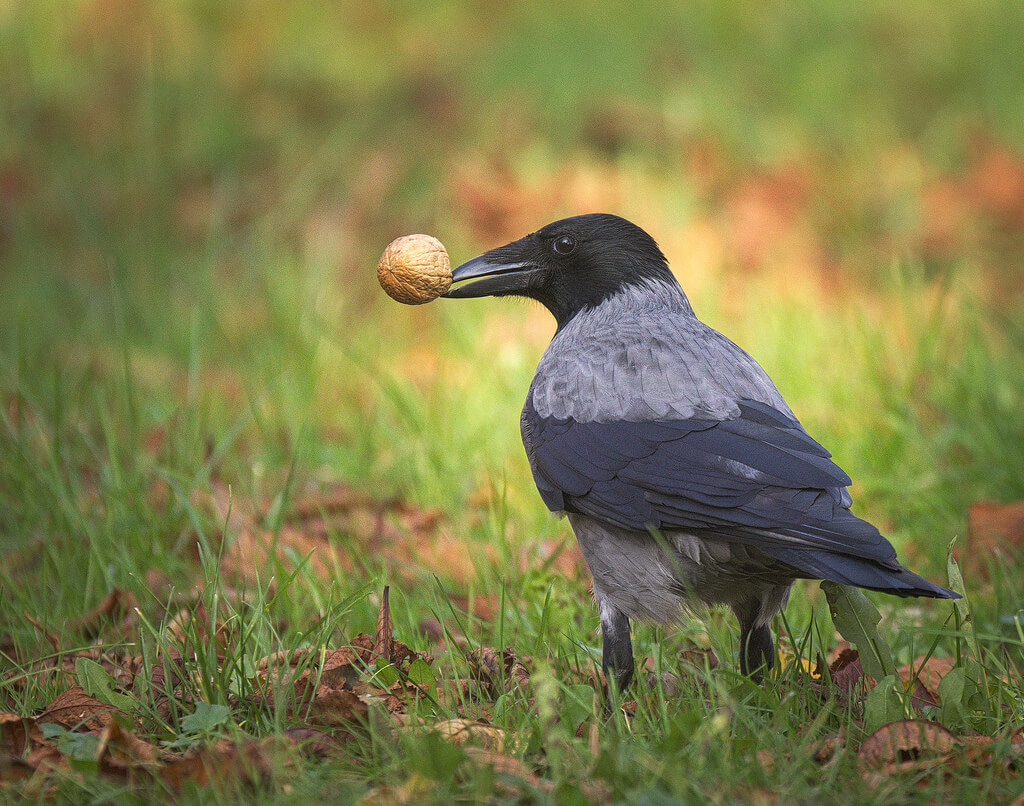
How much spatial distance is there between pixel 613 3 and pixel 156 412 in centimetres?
705

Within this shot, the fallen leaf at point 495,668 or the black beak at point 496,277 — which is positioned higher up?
the black beak at point 496,277

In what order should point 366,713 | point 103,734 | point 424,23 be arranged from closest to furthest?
point 103,734
point 366,713
point 424,23

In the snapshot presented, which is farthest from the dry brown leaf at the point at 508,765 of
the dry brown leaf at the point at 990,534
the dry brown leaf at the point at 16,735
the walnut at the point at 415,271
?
the dry brown leaf at the point at 990,534

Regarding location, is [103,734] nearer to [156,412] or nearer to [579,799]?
[579,799]

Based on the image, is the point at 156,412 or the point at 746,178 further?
the point at 746,178

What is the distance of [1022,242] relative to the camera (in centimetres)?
787

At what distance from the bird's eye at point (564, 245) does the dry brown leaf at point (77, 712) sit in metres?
2.09

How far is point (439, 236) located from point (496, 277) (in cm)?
350

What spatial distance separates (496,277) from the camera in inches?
154

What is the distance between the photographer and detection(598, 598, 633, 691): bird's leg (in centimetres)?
315

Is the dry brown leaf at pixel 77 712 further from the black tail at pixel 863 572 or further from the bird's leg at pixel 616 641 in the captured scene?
the black tail at pixel 863 572

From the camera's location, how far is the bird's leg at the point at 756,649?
10.5 feet

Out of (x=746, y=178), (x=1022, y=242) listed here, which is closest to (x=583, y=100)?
(x=746, y=178)

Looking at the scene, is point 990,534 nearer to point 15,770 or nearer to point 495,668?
point 495,668
